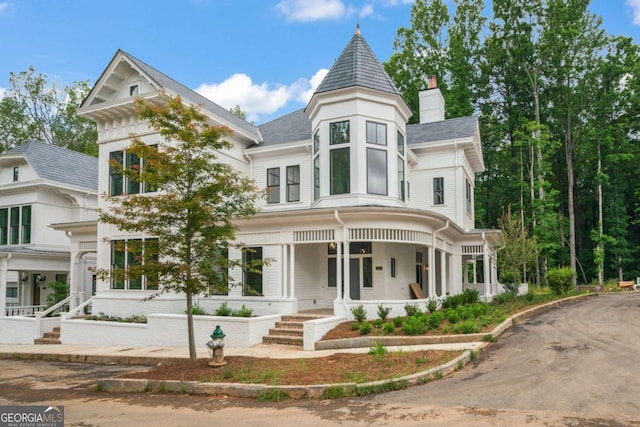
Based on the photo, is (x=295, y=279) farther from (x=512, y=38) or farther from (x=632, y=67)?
(x=632, y=67)

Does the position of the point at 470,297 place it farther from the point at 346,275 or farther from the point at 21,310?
the point at 21,310

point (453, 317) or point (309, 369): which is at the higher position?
point (453, 317)

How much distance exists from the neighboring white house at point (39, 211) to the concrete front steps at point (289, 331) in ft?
41.2

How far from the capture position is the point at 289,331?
14750 mm

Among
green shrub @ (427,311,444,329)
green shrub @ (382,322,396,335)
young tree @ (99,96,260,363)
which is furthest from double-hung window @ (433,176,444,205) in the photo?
young tree @ (99,96,260,363)

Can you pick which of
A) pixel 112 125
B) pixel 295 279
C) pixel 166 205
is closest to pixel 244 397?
pixel 166 205

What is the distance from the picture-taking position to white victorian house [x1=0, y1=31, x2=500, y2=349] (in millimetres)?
15711

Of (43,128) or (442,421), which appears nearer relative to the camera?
(442,421)

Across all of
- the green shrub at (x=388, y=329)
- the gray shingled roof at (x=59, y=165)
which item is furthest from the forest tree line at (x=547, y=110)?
the gray shingled roof at (x=59, y=165)

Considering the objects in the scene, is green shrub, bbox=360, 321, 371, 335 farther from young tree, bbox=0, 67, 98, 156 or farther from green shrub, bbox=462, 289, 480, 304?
young tree, bbox=0, 67, 98, 156

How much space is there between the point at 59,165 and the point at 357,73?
16.9 meters

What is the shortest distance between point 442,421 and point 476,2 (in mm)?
40037

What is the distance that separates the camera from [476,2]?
131ft

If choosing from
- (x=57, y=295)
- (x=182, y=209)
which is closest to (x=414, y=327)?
(x=182, y=209)
